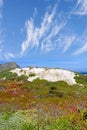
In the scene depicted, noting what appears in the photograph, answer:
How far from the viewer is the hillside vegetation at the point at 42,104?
788 inches

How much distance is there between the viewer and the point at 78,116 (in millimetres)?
20672

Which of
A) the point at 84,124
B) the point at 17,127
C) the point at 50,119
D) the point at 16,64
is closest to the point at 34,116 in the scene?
the point at 50,119

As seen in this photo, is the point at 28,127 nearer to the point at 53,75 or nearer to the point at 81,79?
the point at 81,79

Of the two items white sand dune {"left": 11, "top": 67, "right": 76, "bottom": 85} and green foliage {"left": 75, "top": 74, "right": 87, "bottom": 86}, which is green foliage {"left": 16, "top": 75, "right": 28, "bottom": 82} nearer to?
white sand dune {"left": 11, "top": 67, "right": 76, "bottom": 85}

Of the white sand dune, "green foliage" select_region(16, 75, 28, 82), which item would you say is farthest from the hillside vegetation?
the white sand dune

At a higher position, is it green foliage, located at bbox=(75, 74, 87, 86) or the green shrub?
green foliage, located at bbox=(75, 74, 87, 86)

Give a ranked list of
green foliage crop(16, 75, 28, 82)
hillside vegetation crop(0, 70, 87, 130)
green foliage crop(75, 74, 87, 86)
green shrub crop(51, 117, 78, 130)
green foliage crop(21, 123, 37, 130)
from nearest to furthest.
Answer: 1. green shrub crop(51, 117, 78, 130)
2. green foliage crop(21, 123, 37, 130)
3. hillside vegetation crop(0, 70, 87, 130)
4. green foliage crop(75, 74, 87, 86)
5. green foliage crop(16, 75, 28, 82)

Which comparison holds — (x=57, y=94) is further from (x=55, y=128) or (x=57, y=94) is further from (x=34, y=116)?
(x=55, y=128)

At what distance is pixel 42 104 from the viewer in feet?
104

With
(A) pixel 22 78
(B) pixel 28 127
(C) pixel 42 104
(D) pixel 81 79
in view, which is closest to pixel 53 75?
(D) pixel 81 79

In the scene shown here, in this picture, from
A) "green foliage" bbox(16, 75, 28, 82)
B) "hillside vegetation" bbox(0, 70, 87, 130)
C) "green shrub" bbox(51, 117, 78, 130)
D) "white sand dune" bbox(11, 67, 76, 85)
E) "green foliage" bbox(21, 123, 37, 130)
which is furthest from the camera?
"green foliage" bbox(16, 75, 28, 82)

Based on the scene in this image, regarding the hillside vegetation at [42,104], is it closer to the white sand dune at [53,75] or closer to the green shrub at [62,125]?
the green shrub at [62,125]

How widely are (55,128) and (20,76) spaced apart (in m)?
38.8

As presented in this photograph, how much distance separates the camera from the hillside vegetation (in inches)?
788
